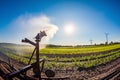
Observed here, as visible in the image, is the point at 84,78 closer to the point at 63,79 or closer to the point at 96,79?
the point at 96,79

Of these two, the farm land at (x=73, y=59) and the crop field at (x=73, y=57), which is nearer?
the farm land at (x=73, y=59)

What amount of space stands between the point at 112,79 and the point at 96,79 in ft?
4.62

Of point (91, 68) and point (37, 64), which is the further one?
point (91, 68)

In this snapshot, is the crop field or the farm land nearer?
the farm land

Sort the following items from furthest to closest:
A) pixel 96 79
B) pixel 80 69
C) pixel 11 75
→ 1. pixel 80 69
2. pixel 96 79
3. pixel 11 75

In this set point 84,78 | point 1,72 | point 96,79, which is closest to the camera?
point 1,72

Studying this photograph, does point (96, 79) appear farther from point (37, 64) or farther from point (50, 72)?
point (37, 64)

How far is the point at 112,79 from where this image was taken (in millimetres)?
13570

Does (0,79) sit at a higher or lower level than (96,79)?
higher

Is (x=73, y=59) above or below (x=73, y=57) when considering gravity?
above

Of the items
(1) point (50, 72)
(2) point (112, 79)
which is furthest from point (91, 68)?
(1) point (50, 72)

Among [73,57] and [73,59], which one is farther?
[73,57]

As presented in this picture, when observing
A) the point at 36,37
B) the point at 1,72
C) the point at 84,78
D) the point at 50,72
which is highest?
the point at 36,37

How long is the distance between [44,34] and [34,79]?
9.35 ft
